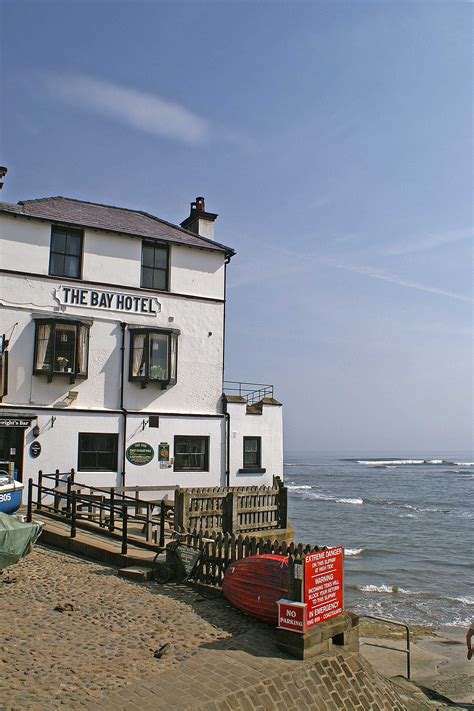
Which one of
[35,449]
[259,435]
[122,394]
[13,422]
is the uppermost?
[122,394]

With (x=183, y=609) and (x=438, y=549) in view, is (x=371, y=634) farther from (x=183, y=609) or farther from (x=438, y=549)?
(x=438, y=549)

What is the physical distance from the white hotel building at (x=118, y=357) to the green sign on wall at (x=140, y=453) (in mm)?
35

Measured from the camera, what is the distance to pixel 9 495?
14.5 metres

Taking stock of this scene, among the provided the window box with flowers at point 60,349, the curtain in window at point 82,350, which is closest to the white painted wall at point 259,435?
the curtain in window at point 82,350

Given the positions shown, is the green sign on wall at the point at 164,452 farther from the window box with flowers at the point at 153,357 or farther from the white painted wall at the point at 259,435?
the white painted wall at the point at 259,435

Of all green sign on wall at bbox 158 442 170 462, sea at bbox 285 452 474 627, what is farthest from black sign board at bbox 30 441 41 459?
sea at bbox 285 452 474 627

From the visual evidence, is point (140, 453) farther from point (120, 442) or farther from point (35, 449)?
point (35, 449)

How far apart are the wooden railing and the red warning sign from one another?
187 inches

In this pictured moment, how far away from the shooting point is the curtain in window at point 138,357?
21172mm

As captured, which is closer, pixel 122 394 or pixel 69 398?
pixel 69 398

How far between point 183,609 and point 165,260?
1445 centimetres

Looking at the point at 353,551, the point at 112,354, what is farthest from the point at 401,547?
the point at 112,354

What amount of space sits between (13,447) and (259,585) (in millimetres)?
11350

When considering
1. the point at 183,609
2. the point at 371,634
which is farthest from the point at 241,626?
the point at 371,634
